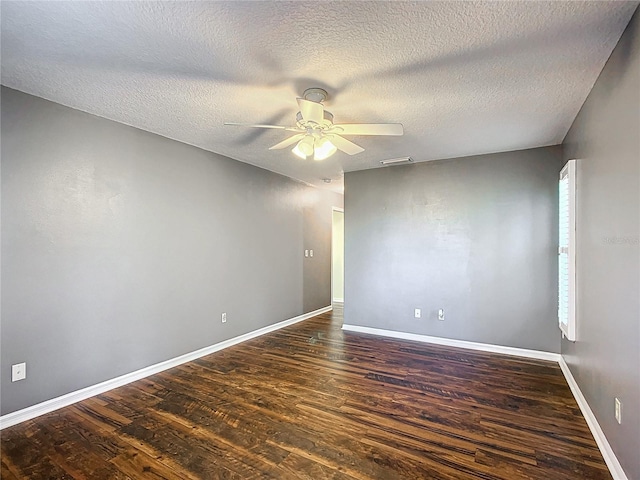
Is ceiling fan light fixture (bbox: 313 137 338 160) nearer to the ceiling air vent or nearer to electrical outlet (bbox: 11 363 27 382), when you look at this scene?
the ceiling air vent

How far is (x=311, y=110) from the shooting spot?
7.22 feet

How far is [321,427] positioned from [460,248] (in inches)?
117

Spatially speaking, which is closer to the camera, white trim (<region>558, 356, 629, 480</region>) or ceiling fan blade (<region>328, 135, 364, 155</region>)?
white trim (<region>558, 356, 629, 480</region>)

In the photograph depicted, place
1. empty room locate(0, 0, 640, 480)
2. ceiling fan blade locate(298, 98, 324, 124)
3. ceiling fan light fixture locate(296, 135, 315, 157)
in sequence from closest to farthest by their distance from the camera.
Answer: empty room locate(0, 0, 640, 480) < ceiling fan blade locate(298, 98, 324, 124) < ceiling fan light fixture locate(296, 135, 315, 157)

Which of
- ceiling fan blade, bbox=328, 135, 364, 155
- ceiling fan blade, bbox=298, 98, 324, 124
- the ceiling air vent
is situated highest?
the ceiling air vent

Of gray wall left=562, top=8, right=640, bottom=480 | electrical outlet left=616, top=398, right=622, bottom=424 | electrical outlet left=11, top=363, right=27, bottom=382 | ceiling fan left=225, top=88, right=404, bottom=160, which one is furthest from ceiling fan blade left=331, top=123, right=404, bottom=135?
electrical outlet left=11, top=363, right=27, bottom=382

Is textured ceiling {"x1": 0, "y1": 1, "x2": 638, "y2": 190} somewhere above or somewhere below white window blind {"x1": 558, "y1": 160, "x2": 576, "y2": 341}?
above

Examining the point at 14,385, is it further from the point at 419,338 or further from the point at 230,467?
the point at 419,338

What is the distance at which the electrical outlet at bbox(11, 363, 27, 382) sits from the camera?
2361 millimetres

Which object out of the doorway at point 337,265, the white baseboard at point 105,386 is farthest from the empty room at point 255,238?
the doorway at point 337,265

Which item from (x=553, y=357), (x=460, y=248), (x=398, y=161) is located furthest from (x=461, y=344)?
(x=398, y=161)

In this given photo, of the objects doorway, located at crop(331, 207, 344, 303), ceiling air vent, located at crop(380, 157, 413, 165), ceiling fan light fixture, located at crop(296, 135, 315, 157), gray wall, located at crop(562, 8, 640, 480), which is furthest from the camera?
doorway, located at crop(331, 207, 344, 303)

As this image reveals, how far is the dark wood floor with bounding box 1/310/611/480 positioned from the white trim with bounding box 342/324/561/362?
180mm

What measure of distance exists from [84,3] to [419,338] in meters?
4.67
